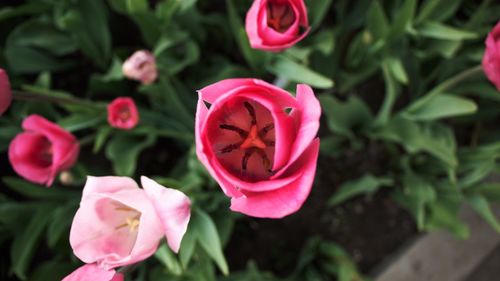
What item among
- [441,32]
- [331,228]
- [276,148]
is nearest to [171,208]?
[276,148]

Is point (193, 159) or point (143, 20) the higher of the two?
point (143, 20)

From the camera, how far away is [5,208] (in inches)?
35.6

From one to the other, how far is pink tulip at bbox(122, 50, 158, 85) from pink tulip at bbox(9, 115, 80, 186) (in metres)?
0.13

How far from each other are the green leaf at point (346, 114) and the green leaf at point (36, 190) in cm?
50

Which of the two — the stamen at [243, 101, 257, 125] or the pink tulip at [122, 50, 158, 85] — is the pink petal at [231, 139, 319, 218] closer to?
the stamen at [243, 101, 257, 125]

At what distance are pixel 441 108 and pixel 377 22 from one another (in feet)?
0.60

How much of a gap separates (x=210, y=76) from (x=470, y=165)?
0.52 meters

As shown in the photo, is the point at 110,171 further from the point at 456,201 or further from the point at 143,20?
the point at 456,201

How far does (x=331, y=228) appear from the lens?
1.21 m

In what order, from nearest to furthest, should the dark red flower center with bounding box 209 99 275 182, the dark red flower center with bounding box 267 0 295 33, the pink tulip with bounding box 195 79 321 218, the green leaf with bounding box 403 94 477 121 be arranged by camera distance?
the pink tulip with bounding box 195 79 321 218
the dark red flower center with bounding box 209 99 275 182
the dark red flower center with bounding box 267 0 295 33
the green leaf with bounding box 403 94 477 121

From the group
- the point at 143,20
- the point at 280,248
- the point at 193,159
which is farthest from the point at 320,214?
the point at 143,20

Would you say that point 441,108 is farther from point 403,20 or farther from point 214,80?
point 214,80

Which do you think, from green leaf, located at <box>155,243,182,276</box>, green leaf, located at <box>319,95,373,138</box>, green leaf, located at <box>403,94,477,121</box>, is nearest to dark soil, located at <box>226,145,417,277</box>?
green leaf, located at <box>319,95,373,138</box>

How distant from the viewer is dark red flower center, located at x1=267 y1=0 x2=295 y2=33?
672 millimetres
